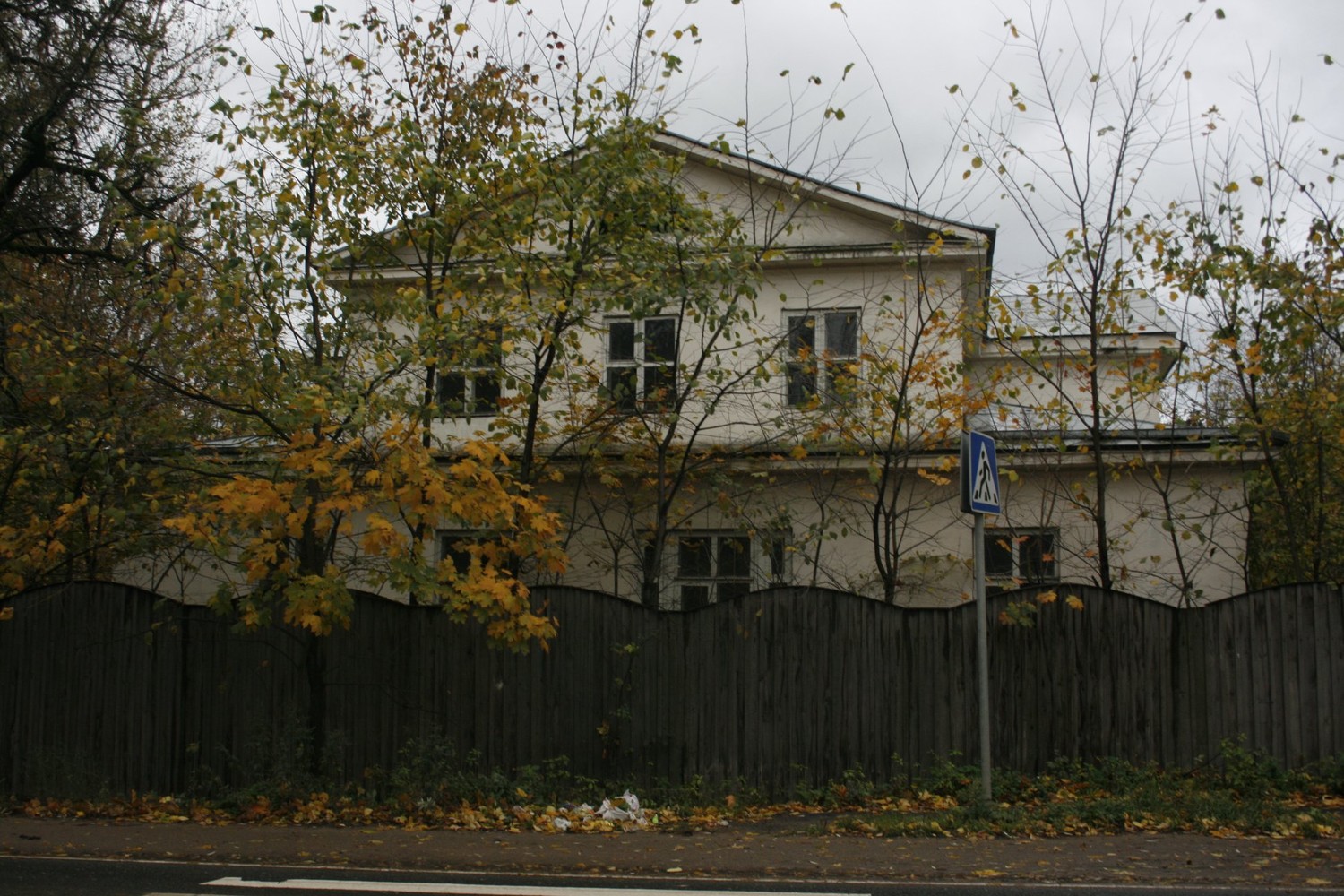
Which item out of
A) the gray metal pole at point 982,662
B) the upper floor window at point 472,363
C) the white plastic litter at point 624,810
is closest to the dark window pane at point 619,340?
the upper floor window at point 472,363

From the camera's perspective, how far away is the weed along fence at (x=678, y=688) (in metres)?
10.6

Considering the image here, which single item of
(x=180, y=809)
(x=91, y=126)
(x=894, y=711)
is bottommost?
(x=180, y=809)

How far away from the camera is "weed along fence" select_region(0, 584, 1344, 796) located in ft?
34.8

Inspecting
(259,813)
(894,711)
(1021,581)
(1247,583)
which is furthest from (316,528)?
(1247,583)

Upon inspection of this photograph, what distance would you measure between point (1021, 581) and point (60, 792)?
9.69 m

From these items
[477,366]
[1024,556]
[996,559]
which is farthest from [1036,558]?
[477,366]

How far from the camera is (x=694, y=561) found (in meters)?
14.8

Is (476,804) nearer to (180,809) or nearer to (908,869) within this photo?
(180,809)

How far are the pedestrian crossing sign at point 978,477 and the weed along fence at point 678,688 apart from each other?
1.84m

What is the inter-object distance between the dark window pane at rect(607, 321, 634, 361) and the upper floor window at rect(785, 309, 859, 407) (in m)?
2.13

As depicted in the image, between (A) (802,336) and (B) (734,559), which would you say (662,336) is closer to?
(A) (802,336)

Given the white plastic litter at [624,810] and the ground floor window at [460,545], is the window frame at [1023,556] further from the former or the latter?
the ground floor window at [460,545]

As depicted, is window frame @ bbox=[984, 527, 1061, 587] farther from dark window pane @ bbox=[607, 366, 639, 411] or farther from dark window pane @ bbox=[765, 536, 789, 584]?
dark window pane @ bbox=[607, 366, 639, 411]

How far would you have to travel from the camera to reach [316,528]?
909 centimetres
